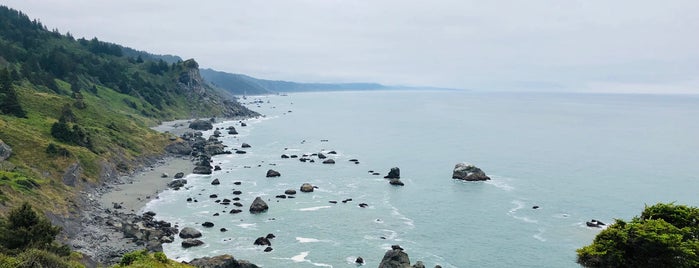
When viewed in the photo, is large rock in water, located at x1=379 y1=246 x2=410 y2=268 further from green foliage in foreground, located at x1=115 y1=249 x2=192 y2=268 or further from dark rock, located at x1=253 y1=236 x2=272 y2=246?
→ green foliage in foreground, located at x1=115 y1=249 x2=192 y2=268

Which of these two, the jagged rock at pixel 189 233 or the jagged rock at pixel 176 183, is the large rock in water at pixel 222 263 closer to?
the jagged rock at pixel 189 233

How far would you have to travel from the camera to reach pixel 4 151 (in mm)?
90188

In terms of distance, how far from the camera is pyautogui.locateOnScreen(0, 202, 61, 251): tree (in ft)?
160

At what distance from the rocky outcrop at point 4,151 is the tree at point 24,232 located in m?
47.1

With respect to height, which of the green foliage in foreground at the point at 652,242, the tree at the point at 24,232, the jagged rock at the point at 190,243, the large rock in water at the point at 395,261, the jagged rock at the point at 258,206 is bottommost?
the jagged rock at the point at 190,243

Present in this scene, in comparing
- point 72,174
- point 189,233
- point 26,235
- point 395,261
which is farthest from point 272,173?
point 26,235

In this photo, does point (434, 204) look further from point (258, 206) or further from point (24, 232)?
point (24, 232)

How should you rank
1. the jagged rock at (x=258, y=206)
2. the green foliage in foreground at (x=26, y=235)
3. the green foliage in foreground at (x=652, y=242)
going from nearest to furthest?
the green foliage in foreground at (x=652, y=242)
the green foliage in foreground at (x=26, y=235)
the jagged rock at (x=258, y=206)

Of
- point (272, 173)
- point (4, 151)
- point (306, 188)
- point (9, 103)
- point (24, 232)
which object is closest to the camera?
point (24, 232)

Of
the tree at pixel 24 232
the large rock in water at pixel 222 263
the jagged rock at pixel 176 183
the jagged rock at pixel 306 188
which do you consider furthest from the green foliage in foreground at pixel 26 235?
the jagged rock at pixel 306 188

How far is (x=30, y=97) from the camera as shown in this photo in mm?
140375

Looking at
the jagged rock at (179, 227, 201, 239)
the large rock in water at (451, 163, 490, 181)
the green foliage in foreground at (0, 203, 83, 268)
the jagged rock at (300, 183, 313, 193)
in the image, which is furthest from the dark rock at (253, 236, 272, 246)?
the large rock in water at (451, 163, 490, 181)

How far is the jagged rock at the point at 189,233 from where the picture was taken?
76375 millimetres

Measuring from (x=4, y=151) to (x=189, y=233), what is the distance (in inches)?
1730
